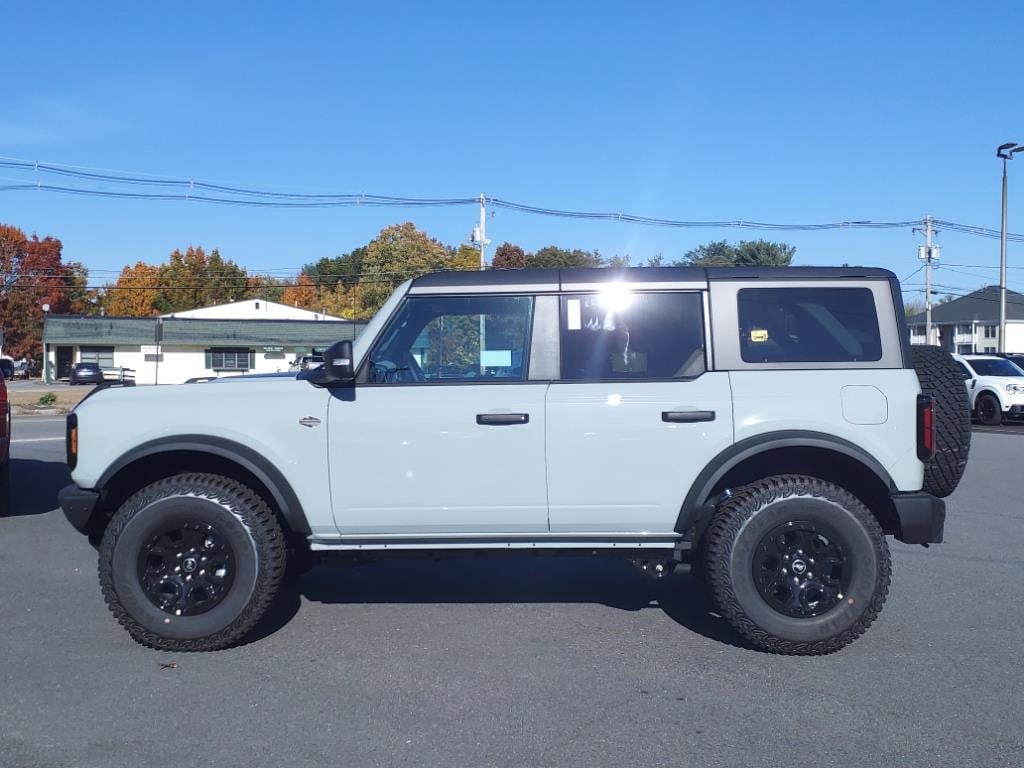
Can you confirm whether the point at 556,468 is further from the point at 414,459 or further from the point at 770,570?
the point at 770,570

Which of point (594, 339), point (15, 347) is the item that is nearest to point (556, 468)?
point (594, 339)

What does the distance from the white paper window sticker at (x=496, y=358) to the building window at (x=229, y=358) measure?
53121mm

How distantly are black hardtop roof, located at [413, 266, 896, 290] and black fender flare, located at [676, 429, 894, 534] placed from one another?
910 millimetres

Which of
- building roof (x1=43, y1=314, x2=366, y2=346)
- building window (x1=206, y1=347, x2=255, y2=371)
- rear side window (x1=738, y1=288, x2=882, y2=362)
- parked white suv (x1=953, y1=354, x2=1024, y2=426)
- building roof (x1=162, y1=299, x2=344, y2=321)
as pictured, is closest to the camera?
rear side window (x1=738, y1=288, x2=882, y2=362)

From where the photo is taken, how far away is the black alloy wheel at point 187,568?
509cm

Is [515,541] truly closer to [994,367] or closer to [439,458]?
[439,458]

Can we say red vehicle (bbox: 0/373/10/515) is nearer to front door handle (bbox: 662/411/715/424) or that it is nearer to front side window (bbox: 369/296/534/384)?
front side window (bbox: 369/296/534/384)

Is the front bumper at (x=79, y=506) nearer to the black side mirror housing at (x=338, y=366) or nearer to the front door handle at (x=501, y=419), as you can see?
the black side mirror housing at (x=338, y=366)

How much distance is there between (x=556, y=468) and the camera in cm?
506

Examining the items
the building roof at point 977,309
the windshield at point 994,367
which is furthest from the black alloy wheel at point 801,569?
the building roof at point 977,309

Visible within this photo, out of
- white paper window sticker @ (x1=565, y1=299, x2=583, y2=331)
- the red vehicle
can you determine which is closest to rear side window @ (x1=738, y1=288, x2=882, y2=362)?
white paper window sticker @ (x1=565, y1=299, x2=583, y2=331)

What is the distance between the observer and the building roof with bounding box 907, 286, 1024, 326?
213 ft

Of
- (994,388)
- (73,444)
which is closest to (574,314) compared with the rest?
(73,444)

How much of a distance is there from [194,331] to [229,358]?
285 cm
